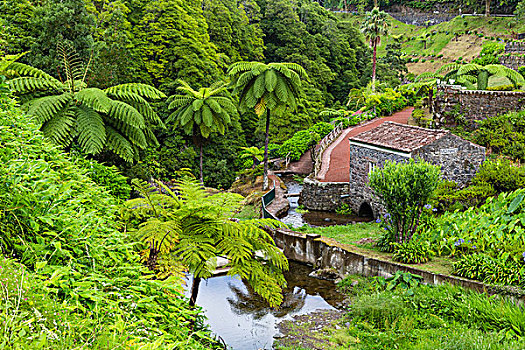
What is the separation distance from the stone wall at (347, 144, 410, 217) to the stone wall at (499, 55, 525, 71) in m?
18.4

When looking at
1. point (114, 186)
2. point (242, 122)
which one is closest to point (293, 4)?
point (242, 122)

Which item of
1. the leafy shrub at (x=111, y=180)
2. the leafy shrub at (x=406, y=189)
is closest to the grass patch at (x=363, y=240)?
the leafy shrub at (x=406, y=189)

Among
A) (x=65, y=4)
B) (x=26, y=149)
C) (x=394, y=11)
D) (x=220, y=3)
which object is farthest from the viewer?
(x=394, y=11)

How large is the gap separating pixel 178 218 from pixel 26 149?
93.8 inches

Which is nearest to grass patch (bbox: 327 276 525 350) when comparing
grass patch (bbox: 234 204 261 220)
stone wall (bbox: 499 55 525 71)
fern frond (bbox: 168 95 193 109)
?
grass patch (bbox: 234 204 261 220)

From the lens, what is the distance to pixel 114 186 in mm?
9492

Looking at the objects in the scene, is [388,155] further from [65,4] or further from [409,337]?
[65,4]

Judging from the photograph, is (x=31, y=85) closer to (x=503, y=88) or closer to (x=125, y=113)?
(x=125, y=113)

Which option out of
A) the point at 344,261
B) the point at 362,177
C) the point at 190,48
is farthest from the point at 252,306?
the point at 190,48

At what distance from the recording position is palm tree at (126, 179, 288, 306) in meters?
6.16

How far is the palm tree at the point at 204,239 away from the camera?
6156 millimetres

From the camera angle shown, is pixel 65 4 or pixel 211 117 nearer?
pixel 65 4

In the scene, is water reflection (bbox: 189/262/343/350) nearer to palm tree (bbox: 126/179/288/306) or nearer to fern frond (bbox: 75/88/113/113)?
palm tree (bbox: 126/179/288/306)

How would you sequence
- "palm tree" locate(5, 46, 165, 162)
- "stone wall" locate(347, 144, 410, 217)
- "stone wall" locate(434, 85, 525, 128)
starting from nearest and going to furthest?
1. "palm tree" locate(5, 46, 165, 162)
2. "stone wall" locate(347, 144, 410, 217)
3. "stone wall" locate(434, 85, 525, 128)
